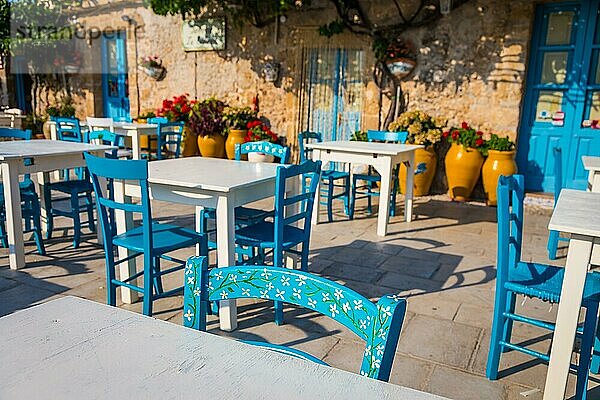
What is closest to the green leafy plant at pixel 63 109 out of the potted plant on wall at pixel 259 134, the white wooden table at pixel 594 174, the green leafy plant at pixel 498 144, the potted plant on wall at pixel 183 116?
the potted plant on wall at pixel 183 116

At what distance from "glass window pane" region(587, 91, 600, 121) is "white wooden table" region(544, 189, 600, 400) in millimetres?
4593

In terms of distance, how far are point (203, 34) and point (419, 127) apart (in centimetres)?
421

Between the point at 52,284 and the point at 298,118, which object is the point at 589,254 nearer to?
the point at 52,284

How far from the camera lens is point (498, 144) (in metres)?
5.73

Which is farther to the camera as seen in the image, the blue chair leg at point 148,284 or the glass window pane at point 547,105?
the glass window pane at point 547,105

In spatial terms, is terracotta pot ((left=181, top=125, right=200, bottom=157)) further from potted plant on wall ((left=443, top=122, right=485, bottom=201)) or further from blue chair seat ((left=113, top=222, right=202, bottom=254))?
blue chair seat ((left=113, top=222, right=202, bottom=254))

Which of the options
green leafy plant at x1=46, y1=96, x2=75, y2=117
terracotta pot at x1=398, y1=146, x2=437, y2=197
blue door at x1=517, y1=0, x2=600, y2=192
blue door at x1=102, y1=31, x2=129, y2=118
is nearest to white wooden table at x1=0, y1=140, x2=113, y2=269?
terracotta pot at x1=398, y1=146, x2=437, y2=197

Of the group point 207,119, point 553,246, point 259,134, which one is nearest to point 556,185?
point 553,246

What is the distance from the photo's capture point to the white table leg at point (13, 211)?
3066 millimetres

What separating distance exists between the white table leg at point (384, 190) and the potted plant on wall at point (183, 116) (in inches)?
178

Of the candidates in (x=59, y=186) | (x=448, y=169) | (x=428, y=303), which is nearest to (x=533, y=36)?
(x=448, y=169)

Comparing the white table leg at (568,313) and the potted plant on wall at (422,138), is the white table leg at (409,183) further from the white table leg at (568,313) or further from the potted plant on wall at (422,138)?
the white table leg at (568,313)

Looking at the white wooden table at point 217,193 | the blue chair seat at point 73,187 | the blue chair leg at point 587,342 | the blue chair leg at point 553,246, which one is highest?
the white wooden table at point 217,193

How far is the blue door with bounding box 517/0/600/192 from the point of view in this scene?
5637mm
